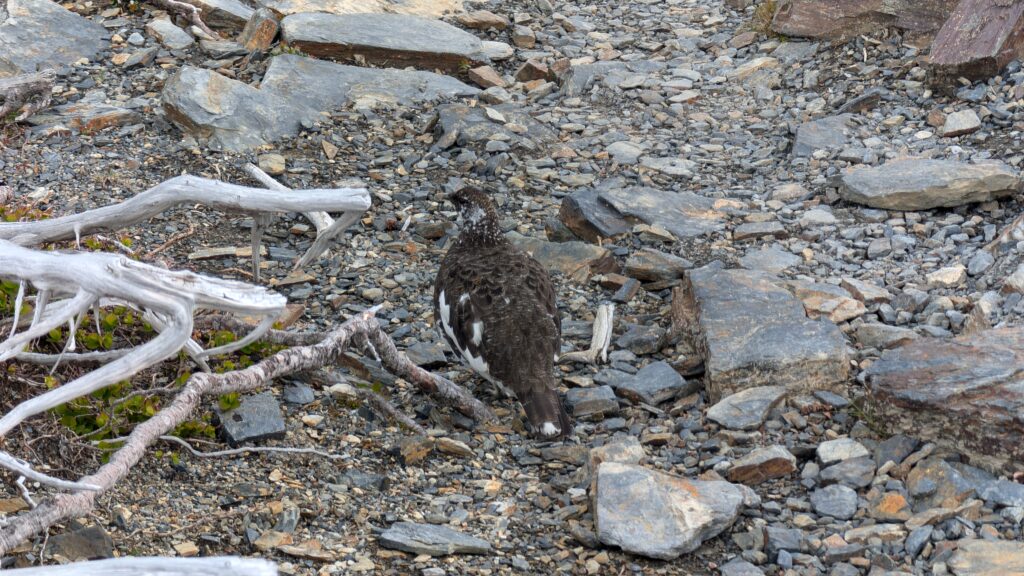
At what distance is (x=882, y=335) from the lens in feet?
24.7

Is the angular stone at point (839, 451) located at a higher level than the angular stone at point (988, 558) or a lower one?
lower

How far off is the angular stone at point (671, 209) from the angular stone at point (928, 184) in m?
1.15

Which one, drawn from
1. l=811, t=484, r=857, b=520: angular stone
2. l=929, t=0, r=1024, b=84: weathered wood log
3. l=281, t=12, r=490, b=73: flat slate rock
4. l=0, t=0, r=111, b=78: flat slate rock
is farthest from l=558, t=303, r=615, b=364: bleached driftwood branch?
l=0, t=0, r=111, b=78: flat slate rock

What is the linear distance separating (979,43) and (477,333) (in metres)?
6.33

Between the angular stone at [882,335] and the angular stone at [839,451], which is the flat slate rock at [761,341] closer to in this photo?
the angular stone at [882,335]

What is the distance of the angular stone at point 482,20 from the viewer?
13359 millimetres

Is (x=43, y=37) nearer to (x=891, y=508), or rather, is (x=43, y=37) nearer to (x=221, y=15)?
(x=221, y=15)

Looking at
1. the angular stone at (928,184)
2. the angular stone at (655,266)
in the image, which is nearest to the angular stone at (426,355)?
the angular stone at (655,266)

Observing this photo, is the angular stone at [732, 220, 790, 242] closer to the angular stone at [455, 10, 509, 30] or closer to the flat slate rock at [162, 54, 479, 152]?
the flat slate rock at [162, 54, 479, 152]

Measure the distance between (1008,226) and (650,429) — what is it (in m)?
3.37

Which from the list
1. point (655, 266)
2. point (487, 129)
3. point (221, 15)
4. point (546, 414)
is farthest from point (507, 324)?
point (221, 15)

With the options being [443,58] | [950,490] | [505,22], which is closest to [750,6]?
[505,22]

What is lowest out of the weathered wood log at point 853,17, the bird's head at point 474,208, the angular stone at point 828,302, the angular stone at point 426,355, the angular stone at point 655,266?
the angular stone at point 426,355

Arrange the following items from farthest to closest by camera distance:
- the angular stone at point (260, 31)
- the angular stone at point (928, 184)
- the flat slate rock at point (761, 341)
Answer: the angular stone at point (260, 31) < the angular stone at point (928, 184) < the flat slate rock at point (761, 341)
